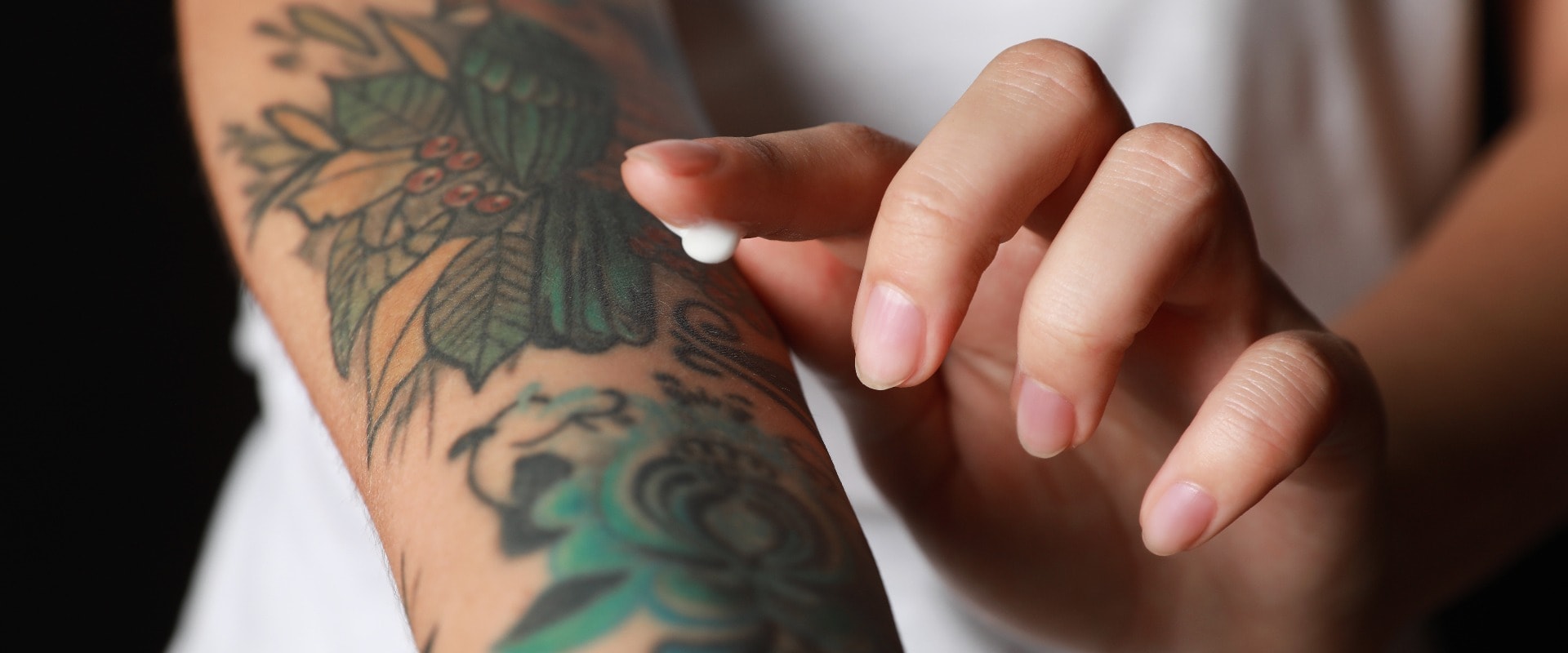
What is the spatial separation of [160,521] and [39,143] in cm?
75

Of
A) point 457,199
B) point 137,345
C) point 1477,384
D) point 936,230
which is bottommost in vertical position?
point 137,345

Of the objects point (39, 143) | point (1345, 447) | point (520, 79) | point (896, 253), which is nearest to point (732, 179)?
point (896, 253)

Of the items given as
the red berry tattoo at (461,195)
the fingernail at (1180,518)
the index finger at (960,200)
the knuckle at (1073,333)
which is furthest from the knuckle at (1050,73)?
the red berry tattoo at (461,195)

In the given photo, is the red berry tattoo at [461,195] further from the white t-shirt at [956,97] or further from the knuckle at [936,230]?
the white t-shirt at [956,97]

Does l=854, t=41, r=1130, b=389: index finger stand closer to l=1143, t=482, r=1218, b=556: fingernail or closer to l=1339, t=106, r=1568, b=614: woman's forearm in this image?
l=1143, t=482, r=1218, b=556: fingernail

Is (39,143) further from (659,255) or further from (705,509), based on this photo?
(705,509)

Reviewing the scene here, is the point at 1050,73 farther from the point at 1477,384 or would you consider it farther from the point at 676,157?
the point at 1477,384

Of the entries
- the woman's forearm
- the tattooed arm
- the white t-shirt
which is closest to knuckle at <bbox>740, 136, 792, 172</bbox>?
the tattooed arm

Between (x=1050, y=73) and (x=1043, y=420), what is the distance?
0.19m

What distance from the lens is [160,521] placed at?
2.08 m

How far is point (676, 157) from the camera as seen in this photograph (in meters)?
0.52

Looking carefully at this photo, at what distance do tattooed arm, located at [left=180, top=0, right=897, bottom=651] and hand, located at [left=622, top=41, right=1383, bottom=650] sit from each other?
93 mm

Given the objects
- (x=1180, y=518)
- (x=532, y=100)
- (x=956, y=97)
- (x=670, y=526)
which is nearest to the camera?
(x=670, y=526)

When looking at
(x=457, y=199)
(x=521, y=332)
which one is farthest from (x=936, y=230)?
(x=457, y=199)
